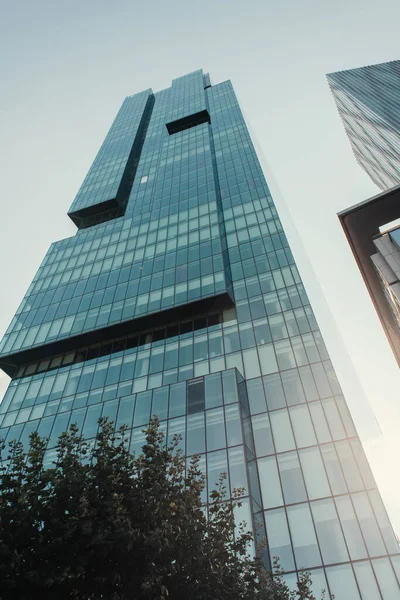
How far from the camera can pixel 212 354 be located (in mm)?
39312

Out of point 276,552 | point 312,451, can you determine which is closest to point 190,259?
point 312,451

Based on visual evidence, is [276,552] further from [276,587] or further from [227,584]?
[227,584]

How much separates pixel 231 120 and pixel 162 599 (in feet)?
281

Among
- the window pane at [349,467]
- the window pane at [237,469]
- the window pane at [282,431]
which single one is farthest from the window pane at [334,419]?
the window pane at [237,469]

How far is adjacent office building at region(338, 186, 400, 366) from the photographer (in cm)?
2498

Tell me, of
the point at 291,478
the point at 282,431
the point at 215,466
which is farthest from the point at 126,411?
the point at 291,478

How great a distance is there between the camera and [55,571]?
33.1 ft

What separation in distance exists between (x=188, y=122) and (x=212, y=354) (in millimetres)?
70053

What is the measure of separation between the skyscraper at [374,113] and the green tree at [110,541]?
6392 cm

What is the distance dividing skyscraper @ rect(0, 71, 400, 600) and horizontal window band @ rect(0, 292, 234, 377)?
6.9 inches

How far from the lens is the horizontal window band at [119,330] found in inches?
1738

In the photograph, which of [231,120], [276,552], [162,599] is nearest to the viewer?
[162,599]

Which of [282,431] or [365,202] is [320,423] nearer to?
[282,431]

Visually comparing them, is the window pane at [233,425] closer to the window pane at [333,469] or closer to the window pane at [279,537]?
the window pane at [279,537]
